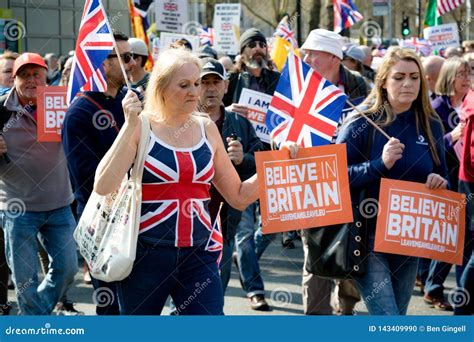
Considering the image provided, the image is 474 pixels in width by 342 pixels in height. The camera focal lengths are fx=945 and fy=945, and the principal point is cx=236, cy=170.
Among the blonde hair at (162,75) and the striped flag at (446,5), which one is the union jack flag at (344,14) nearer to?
the striped flag at (446,5)

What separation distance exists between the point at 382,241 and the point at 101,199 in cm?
163

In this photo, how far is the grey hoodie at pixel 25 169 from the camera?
22.2 feet

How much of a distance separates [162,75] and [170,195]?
0.57 meters

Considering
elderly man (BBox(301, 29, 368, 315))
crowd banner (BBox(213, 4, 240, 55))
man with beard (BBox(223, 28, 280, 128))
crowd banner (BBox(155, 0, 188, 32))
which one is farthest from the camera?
crowd banner (BBox(213, 4, 240, 55))

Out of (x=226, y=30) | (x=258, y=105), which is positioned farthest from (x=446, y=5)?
(x=258, y=105)

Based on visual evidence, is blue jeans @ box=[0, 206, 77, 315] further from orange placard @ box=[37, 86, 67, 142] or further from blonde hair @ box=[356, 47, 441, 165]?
blonde hair @ box=[356, 47, 441, 165]

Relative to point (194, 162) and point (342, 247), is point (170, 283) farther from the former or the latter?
point (342, 247)

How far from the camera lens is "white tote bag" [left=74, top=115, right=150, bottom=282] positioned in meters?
4.23

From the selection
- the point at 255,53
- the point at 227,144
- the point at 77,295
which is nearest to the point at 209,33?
the point at 255,53

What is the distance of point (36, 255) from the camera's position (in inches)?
265

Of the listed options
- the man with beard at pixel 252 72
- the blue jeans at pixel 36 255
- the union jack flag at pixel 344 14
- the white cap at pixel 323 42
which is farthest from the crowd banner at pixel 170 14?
the blue jeans at pixel 36 255

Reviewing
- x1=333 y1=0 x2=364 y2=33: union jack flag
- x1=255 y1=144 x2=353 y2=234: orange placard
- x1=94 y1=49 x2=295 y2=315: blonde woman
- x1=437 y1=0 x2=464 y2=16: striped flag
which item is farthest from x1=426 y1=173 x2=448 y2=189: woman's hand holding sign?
x1=437 y1=0 x2=464 y2=16: striped flag

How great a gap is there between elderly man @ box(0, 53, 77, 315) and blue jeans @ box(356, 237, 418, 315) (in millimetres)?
2418
